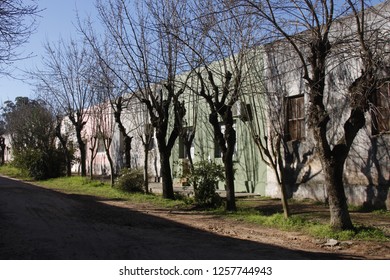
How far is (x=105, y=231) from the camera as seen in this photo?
379 inches

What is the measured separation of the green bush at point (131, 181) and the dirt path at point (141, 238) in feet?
15.0

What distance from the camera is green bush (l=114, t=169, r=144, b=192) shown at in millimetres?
18281

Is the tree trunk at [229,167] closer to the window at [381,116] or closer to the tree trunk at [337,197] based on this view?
the window at [381,116]

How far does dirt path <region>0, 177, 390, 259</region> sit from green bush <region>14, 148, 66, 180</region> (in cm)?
1518

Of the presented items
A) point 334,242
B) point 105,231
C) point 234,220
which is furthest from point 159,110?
point 334,242

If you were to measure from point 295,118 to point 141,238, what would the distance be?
783 centimetres

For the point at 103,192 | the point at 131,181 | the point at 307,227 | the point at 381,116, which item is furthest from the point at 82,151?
the point at 307,227

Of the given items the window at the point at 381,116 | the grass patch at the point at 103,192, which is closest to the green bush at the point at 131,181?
the grass patch at the point at 103,192

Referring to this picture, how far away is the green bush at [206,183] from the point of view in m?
13.8

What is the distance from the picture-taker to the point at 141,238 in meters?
8.85

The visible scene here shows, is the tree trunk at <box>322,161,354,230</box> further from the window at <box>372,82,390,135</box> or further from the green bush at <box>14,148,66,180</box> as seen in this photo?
the green bush at <box>14,148,66,180</box>

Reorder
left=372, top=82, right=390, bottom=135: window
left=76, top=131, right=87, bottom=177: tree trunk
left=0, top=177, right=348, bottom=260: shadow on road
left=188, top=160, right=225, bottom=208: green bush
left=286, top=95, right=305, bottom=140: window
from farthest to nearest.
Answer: left=76, top=131, right=87, bottom=177: tree trunk → left=286, top=95, right=305, bottom=140: window → left=188, top=160, right=225, bottom=208: green bush → left=372, top=82, right=390, bottom=135: window → left=0, top=177, right=348, bottom=260: shadow on road

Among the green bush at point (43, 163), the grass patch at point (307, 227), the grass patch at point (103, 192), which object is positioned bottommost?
the grass patch at point (307, 227)

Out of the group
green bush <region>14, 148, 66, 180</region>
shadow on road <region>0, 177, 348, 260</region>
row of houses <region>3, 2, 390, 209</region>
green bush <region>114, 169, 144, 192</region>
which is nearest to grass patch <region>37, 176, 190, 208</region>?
green bush <region>114, 169, 144, 192</region>
